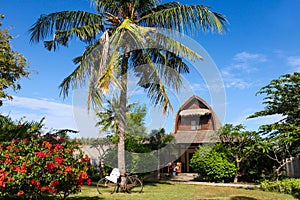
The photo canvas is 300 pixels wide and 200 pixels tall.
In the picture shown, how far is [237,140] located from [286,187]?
15.3ft

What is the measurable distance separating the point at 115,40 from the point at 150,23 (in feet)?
8.11

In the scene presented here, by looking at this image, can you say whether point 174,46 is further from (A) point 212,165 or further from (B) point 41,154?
(A) point 212,165

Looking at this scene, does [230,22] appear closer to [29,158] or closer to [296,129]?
[296,129]

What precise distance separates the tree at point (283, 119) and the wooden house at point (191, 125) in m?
5.06

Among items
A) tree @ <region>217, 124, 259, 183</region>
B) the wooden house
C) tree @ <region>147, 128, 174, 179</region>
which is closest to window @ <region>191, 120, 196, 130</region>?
the wooden house

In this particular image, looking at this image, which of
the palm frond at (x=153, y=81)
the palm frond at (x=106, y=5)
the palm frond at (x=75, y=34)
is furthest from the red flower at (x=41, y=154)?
the palm frond at (x=106, y=5)

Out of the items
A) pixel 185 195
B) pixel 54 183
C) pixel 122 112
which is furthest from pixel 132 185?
pixel 54 183

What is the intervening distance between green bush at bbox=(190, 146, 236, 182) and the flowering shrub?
32.7 ft

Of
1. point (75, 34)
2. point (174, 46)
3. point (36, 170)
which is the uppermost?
point (75, 34)

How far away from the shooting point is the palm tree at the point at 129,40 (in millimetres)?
10281

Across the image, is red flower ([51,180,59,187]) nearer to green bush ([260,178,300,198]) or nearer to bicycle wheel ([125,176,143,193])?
bicycle wheel ([125,176,143,193])

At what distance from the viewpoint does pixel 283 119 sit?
49.0 ft

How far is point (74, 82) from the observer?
444 inches

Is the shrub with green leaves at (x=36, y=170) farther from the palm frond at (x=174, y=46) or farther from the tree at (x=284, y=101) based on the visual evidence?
the tree at (x=284, y=101)
